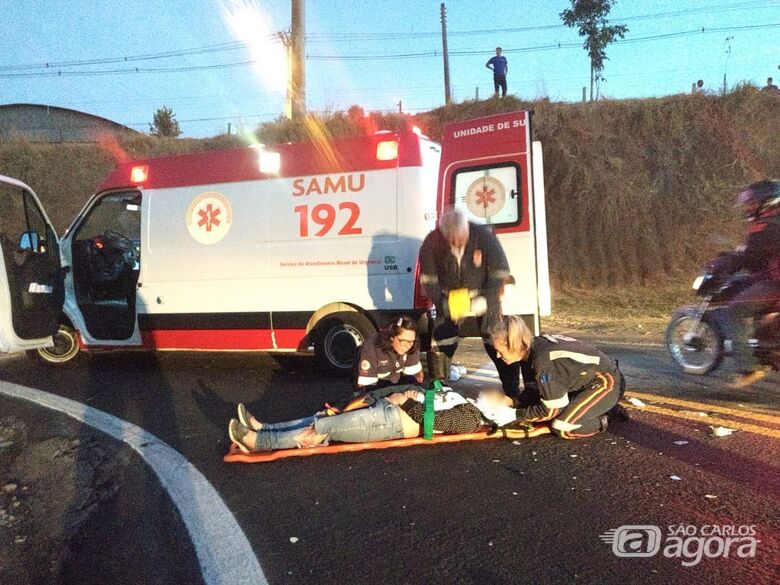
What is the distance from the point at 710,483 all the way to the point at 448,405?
157 centimetres

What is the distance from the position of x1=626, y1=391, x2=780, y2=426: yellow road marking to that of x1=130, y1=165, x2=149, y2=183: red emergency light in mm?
5561

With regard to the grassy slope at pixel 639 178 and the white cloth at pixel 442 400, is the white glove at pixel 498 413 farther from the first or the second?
the grassy slope at pixel 639 178

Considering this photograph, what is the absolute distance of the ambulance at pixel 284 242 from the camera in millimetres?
6102

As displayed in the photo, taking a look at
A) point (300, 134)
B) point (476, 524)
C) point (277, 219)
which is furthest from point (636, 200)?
point (476, 524)

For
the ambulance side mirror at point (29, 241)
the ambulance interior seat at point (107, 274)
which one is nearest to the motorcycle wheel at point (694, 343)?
the ambulance interior seat at point (107, 274)

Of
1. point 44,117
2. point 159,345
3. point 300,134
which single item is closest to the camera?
point 159,345

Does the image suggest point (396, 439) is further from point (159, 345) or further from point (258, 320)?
point (159, 345)

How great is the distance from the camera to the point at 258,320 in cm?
674

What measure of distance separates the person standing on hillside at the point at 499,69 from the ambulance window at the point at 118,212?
1201 cm

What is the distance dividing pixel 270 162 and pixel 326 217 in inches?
35.3

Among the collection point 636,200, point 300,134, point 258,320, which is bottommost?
point 258,320

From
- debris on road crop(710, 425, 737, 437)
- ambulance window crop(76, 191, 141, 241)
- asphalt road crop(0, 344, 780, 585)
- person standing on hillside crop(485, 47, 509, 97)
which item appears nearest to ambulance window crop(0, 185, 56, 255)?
ambulance window crop(76, 191, 141, 241)

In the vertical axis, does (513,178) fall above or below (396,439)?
above

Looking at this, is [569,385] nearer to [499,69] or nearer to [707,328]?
[707,328]
